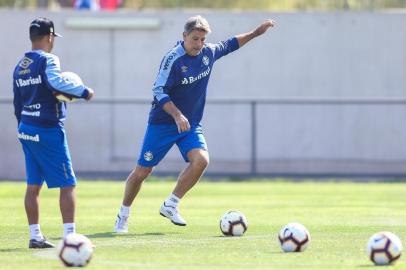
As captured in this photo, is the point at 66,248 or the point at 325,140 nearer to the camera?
the point at 66,248

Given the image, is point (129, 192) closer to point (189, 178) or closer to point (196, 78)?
point (189, 178)

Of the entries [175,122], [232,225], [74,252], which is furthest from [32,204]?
[232,225]

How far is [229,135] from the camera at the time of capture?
2788cm

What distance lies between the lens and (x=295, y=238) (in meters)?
10.6

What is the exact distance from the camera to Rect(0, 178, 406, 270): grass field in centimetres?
997

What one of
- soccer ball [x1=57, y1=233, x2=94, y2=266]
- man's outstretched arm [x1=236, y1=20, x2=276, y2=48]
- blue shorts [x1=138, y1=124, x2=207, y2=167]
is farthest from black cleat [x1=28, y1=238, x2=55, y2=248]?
man's outstretched arm [x1=236, y1=20, x2=276, y2=48]

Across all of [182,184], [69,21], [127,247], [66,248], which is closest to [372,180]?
[69,21]

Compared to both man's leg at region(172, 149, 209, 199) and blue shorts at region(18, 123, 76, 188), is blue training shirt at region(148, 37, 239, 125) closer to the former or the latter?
man's leg at region(172, 149, 209, 199)

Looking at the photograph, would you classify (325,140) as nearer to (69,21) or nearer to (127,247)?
(69,21)

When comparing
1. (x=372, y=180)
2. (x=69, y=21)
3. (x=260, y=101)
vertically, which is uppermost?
(x=69, y=21)

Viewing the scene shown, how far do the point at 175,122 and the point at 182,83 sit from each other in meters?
0.53

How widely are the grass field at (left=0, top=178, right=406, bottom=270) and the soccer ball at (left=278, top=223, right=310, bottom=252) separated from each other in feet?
0.32

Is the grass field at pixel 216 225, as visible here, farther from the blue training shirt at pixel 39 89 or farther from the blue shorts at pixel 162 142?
the blue training shirt at pixel 39 89

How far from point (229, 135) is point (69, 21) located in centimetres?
512
